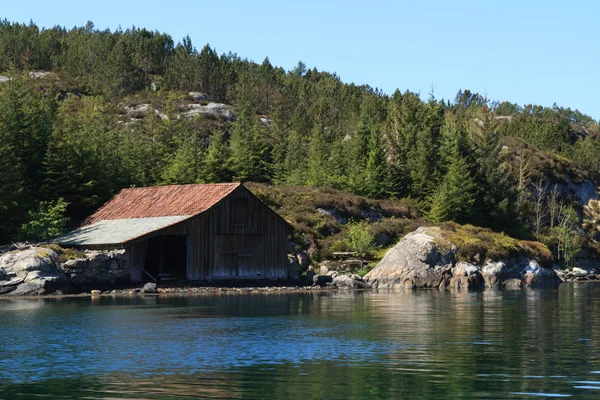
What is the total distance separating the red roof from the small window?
1.15 metres

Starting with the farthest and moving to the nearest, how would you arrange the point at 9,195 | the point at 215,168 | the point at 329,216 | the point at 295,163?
the point at 295,163
the point at 215,168
the point at 329,216
the point at 9,195

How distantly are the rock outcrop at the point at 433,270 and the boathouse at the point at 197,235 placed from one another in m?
7.97

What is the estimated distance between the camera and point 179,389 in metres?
20.6

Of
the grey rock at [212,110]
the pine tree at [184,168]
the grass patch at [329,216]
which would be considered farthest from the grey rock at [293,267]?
the grey rock at [212,110]

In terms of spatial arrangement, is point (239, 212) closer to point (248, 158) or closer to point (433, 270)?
point (433, 270)

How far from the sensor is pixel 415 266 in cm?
6344

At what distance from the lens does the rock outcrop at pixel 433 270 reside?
208 feet

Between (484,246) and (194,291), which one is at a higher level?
(484,246)

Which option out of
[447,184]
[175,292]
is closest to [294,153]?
[447,184]

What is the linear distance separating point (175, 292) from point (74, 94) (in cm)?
9528

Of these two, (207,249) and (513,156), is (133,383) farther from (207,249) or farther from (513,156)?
(513,156)

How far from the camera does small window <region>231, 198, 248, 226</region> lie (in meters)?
62.9

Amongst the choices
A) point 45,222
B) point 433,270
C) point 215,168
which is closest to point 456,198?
point 433,270

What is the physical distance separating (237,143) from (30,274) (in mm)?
44008
